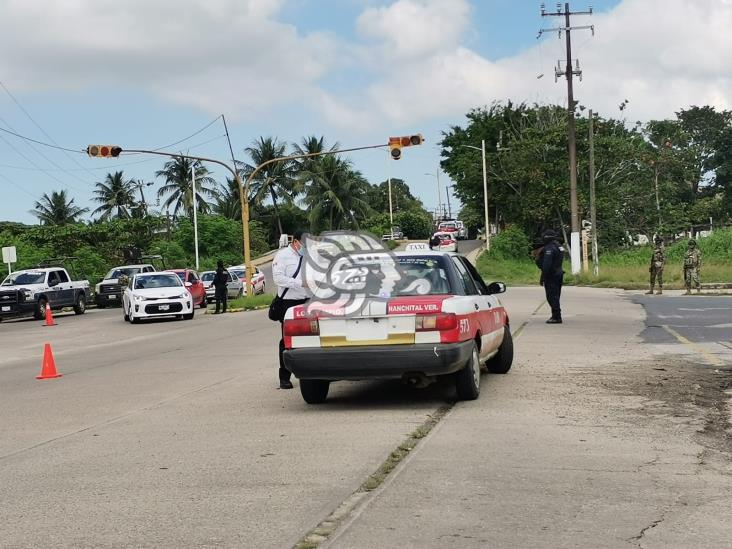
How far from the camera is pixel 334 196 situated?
245 ft

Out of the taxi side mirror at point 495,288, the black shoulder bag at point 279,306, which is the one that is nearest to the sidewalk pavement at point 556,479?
the taxi side mirror at point 495,288

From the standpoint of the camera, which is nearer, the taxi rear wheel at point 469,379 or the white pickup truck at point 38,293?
the taxi rear wheel at point 469,379

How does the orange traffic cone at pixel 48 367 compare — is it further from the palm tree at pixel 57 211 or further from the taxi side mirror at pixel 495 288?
the palm tree at pixel 57 211

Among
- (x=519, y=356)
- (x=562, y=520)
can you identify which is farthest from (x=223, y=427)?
(x=519, y=356)

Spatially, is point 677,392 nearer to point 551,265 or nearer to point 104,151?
point 551,265

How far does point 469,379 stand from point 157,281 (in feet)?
72.5

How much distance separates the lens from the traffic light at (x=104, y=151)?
29.6 meters

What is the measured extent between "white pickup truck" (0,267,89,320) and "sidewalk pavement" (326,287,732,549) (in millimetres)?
26031

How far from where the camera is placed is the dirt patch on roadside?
8.13 m

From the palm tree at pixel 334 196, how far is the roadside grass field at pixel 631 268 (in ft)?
59.8

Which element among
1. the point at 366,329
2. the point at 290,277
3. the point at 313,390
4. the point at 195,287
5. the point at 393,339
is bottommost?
the point at 313,390

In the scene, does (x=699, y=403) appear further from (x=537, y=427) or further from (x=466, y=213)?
(x=466, y=213)

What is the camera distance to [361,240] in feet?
35.9

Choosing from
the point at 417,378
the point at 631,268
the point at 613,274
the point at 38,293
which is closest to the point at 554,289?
the point at 417,378
